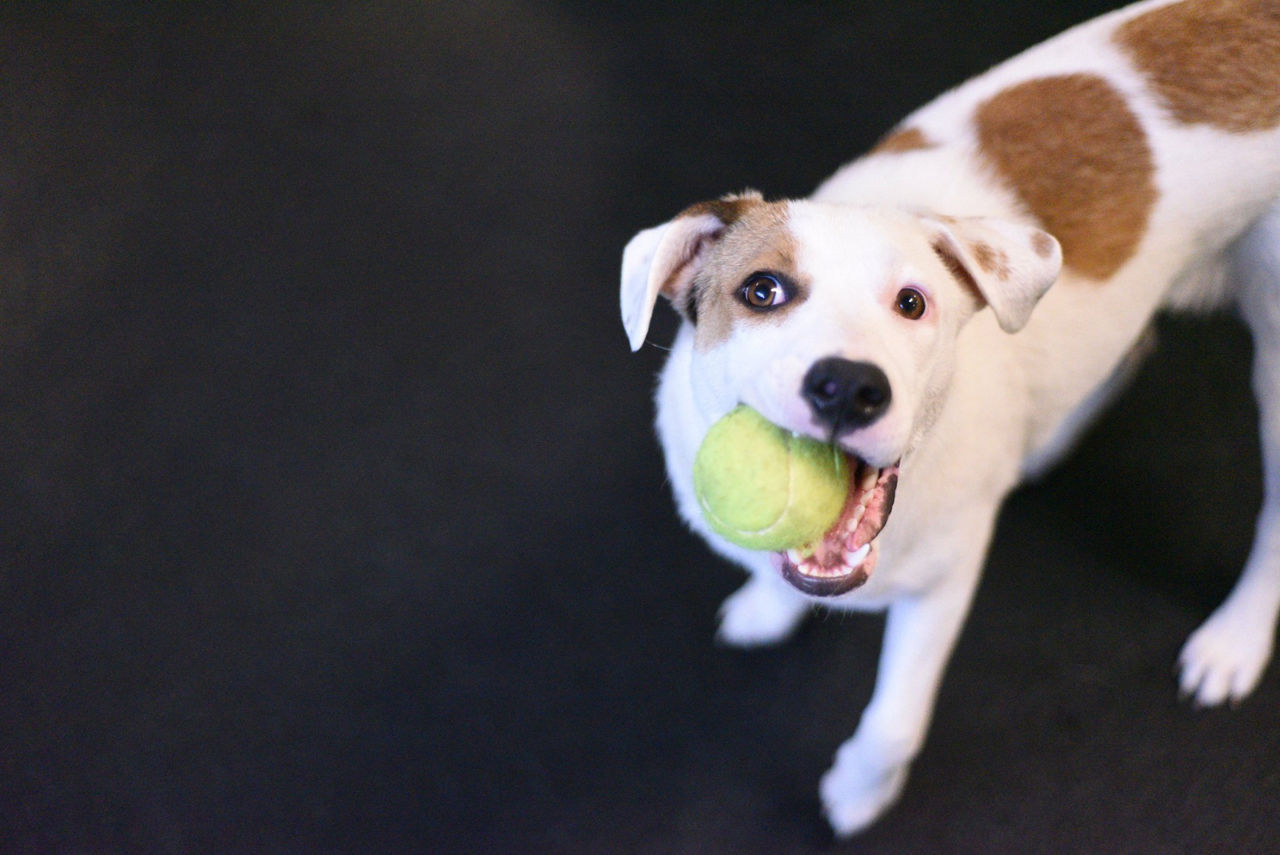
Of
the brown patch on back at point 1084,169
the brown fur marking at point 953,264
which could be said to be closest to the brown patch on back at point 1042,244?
the brown fur marking at point 953,264

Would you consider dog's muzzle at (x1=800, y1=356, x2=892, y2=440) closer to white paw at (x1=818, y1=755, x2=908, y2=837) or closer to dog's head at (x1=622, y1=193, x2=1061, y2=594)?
dog's head at (x1=622, y1=193, x2=1061, y2=594)

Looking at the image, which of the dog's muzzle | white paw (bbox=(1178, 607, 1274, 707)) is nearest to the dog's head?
the dog's muzzle

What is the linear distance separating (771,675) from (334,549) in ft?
4.17

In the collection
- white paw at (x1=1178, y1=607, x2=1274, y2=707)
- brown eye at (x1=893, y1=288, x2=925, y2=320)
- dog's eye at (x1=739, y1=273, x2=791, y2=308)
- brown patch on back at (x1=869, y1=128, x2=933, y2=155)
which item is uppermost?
dog's eye at (x1=739, y1=273, x2=791, y2=308)

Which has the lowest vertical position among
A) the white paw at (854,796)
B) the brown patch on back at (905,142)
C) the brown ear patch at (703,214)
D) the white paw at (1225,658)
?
the white paw at (1225,658)

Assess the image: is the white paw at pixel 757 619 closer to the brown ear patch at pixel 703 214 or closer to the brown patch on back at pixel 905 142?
the brown ear patch at pixel 703 214

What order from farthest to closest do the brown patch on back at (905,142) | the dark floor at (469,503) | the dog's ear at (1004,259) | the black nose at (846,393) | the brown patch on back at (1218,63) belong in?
the dark floor at (469,503) < the brown patch on back at (905,142) < the brown patch on back at (1218,63) < the dog's ear at (1004,259) < the black nose at (846,393)

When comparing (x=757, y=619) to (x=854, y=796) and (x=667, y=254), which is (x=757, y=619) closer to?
(x=854, y=796)

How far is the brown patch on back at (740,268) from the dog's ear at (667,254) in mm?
27

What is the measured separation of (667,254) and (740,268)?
145 mm

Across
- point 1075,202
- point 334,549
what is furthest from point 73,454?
point 1075,202

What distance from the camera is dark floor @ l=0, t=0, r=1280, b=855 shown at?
247 cm

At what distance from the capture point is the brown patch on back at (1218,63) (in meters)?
2.06

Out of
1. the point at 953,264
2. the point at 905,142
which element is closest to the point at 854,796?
the point at 953,264
